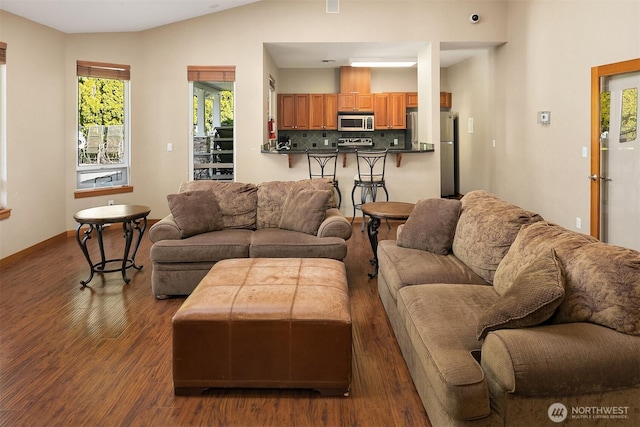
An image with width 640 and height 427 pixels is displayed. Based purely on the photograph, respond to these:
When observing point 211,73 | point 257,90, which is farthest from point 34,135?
point 257,90

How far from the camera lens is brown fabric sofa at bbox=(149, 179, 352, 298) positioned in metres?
3.91

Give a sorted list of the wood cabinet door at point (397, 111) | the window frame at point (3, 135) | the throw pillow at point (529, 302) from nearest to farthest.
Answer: the throw pillow at point (529, 302) → the window frame at point (3, 135) → the wood cabinet door at point (397, 111)

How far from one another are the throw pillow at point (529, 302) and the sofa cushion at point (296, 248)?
2.13 m

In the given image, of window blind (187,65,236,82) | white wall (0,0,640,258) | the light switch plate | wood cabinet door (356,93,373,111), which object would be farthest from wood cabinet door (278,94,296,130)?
the light switch plate

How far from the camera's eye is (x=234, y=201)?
14.8 feet

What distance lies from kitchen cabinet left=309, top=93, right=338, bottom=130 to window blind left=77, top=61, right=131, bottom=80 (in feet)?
12.7

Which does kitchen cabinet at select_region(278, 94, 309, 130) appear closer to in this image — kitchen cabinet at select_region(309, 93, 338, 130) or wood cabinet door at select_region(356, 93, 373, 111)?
kitchen cabinet at select_region(309, 93, 338, 130)

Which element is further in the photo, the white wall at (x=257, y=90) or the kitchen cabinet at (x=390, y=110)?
the kitchen cabinet at (x=390, y=110)

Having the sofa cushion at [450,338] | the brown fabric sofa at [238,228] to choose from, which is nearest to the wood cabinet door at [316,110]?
the brown fabric sofa at [238,228]

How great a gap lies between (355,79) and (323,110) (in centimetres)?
86

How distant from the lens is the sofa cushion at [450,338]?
5.75 feet

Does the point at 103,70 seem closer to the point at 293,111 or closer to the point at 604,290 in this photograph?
the point at 293,111

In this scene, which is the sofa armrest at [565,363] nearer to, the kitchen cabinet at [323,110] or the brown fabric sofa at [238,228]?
the brown fabric sofa at [238,228]

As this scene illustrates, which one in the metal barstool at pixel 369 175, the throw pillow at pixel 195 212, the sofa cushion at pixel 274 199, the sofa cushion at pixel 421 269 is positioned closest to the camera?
the sofa cushion at pixel 421 269
